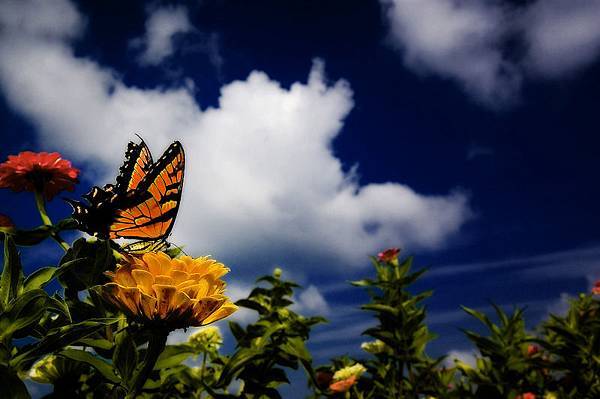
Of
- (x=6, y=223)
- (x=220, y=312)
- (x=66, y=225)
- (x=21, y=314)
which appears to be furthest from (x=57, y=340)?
(x=6, y=223)

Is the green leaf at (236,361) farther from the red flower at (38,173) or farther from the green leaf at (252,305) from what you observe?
the red flower at (38,173)

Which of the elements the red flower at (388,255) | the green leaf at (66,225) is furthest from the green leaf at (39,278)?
the red flower at (388,255)

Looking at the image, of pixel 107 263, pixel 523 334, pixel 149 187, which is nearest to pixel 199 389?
pixel 149 187

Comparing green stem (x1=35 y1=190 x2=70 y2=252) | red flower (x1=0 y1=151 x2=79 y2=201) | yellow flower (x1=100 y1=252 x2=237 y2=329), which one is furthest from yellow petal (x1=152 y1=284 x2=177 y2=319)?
red flower (x1=0 y1=151 x2=79 y2=201)

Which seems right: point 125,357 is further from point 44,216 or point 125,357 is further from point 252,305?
point 252,305

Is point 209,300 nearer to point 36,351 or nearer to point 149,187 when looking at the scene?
point 36,351

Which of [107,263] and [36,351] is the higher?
[107,263]
